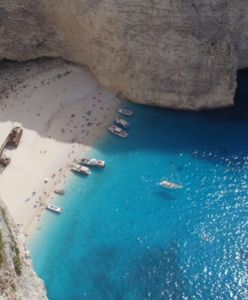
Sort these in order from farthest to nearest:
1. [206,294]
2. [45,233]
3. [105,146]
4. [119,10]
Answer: [105,146], [119,10], [45,233], [206,294]

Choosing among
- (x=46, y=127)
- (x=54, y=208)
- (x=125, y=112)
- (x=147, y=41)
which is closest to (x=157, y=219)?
(x=54, y=208)

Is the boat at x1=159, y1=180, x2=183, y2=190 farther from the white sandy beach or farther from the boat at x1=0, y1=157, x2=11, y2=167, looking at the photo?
the boat at x1=0, y1=157, x2=11, y2=167

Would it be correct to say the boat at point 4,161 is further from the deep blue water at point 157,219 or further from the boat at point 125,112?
the boat at point 125,112

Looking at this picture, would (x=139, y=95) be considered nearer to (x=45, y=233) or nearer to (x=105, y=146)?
(x=105, y=146)

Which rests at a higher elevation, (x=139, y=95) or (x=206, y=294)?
(x=139, y=95)

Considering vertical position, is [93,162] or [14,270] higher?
[14,270]

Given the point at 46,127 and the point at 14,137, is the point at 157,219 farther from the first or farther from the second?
the point at 14,137

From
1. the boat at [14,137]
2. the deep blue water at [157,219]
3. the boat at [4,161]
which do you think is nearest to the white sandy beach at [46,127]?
the boat at [4,161]

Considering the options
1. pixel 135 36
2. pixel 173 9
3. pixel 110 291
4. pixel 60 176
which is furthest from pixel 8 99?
pixel 110 291
